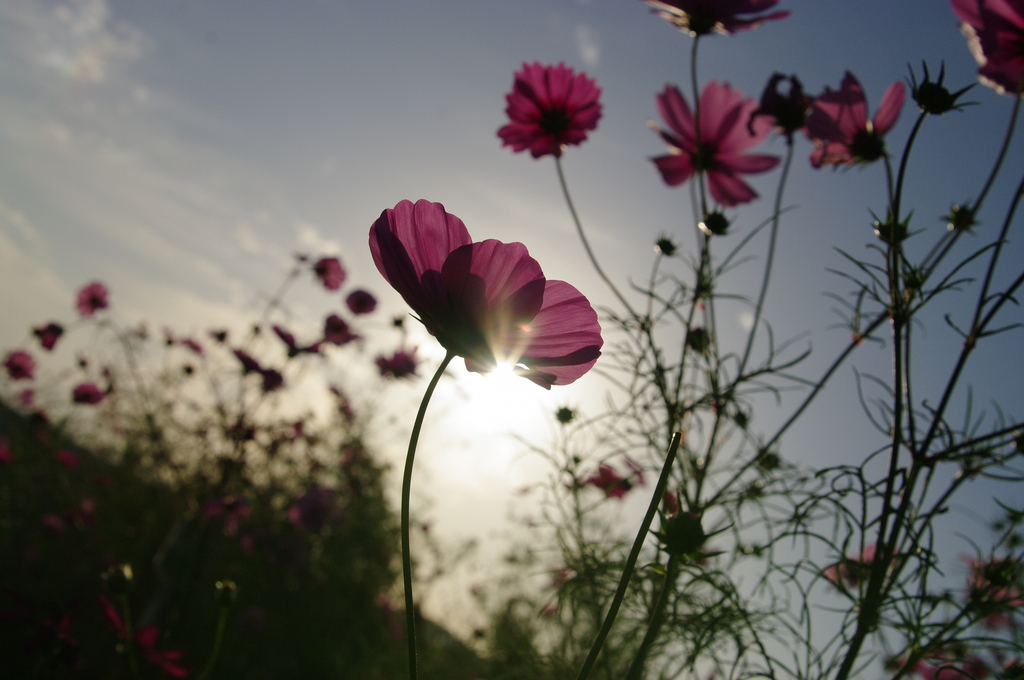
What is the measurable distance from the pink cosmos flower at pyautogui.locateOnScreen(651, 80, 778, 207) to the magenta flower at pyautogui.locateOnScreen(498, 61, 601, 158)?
8 cm

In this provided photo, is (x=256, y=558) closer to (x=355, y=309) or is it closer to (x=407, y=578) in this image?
(x=355, y=309)

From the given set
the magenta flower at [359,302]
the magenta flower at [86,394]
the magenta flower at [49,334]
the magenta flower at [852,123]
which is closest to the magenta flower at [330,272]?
the magenta flower at [359,302]

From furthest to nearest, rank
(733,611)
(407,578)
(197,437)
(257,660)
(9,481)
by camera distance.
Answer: (9,481), (257,660), (197,437), (733,611), (407,578)

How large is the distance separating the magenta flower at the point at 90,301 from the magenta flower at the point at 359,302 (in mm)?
1134

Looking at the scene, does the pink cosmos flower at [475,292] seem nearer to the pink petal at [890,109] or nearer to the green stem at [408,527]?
the green stem at [408,527]

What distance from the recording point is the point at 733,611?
52cm

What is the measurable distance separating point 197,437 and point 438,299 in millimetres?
1571

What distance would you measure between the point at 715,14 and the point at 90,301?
223 centimetres

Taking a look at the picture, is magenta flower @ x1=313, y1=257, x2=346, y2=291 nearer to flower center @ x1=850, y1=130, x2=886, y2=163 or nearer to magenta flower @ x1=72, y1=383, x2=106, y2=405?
magenta flower @ x1=72, y1=383, x2=106, y2=405

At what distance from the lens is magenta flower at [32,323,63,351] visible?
1.38 meters

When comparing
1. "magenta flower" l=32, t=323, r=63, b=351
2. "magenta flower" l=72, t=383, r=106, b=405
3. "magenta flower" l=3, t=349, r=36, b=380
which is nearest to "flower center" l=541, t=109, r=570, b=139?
"magenta flower" l=32, t=323, r=63, b=351

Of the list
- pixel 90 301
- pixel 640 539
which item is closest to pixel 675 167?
pixel 640 539

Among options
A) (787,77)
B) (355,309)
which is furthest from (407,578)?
(355,309)

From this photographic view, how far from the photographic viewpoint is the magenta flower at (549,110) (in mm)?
630
